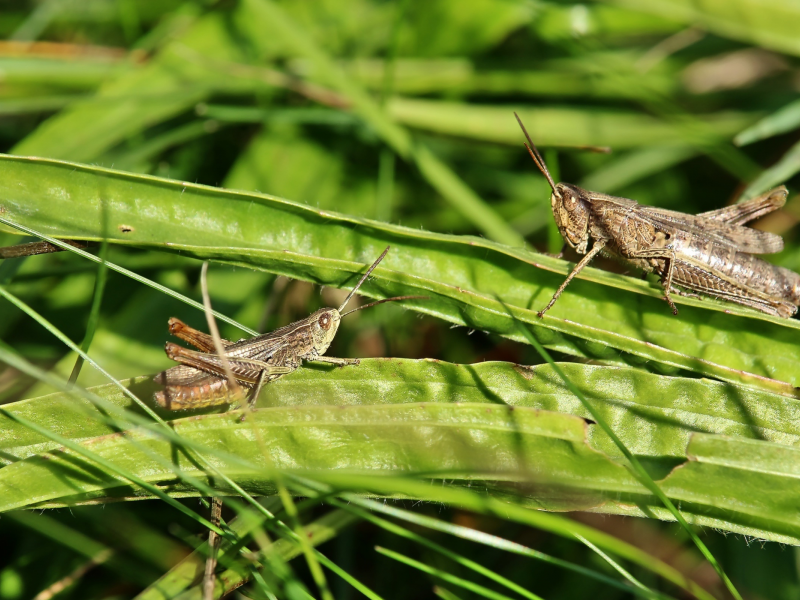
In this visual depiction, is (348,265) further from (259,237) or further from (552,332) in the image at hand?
(552,332)

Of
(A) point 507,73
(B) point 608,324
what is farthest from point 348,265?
(A) point 507,73

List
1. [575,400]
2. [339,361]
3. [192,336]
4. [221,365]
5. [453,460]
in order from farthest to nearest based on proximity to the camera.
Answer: [192,336]
[221,365]
[339,361]
[575,400]
[453,460]

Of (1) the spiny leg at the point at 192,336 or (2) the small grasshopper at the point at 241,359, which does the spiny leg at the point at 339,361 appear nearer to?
(2) the small grasshopper at the point at 241,359

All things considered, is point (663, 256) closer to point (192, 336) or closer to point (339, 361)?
point (339, 361)

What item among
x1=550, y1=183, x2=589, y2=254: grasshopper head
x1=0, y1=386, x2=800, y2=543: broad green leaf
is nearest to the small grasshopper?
x1=0, y1=386, x2=800, y2=543: broad green leaf

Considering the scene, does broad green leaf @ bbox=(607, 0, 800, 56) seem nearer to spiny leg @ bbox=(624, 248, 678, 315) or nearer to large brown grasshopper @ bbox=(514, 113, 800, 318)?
large brown grasshopper @ bbox=(514, 113, 800, 318)

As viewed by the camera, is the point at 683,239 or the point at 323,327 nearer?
the point at 323,327

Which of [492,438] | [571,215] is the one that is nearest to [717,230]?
[571,215]

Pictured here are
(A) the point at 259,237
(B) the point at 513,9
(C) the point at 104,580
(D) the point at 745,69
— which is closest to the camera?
(A) the point at 259,237
